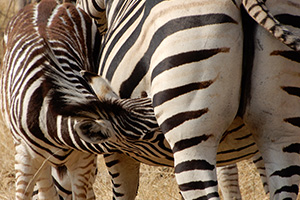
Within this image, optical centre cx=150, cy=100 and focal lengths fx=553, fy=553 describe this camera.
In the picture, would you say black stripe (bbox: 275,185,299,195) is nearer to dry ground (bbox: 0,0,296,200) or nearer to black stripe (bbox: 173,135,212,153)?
black stripe (bbox: 173,135,212,153)

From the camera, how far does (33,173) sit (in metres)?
4.33

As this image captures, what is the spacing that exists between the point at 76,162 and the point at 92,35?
124 centimetres

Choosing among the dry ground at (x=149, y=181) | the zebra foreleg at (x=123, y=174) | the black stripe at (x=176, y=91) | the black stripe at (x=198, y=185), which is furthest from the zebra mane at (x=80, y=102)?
the dry ground at (x=149, y=181)

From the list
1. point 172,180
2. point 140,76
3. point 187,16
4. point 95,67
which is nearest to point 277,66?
point 187,16

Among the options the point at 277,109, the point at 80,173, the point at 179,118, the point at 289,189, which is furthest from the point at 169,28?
the point at 80,173

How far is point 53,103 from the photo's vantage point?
3.89 metres

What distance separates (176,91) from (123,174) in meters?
1.88

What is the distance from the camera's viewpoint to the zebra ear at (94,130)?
3.45m

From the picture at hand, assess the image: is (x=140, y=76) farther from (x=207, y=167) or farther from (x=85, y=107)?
(x=207, y=167)

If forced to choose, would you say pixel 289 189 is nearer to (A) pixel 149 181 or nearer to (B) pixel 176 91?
(B) pixel 176 91

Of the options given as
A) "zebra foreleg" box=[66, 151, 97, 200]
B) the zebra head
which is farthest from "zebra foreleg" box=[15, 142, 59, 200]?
the zebra head

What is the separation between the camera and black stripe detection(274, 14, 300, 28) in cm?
294

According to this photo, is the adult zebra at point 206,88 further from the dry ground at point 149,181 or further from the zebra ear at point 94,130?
the dry ground at point 149,181

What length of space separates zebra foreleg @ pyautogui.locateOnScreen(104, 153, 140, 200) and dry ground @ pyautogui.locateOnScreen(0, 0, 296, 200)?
50 centimetres
